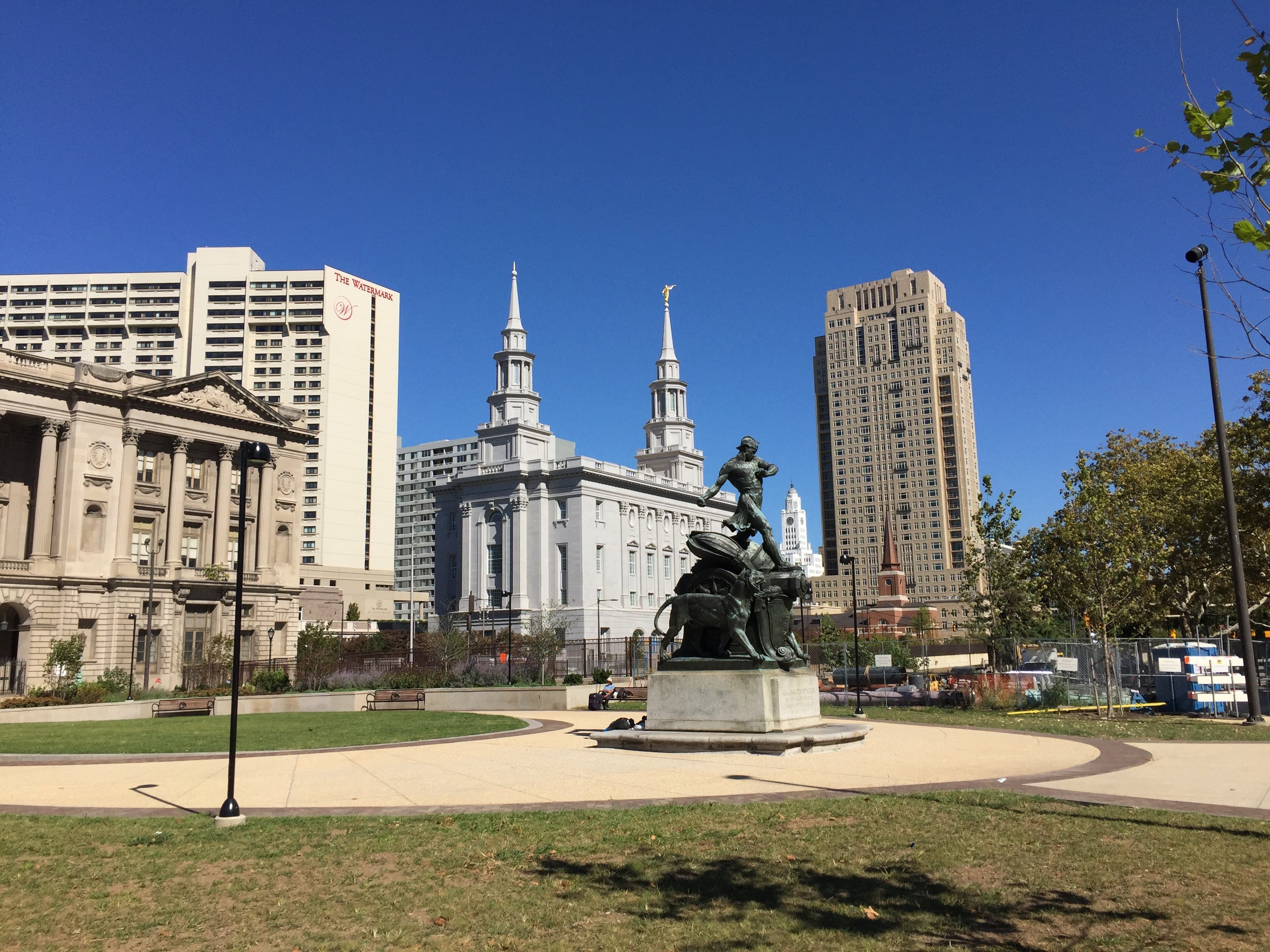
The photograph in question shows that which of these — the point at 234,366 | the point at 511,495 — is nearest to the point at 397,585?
the point at 234,366

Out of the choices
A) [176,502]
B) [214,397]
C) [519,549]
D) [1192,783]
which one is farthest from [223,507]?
[1192,783]

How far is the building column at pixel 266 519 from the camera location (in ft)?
214

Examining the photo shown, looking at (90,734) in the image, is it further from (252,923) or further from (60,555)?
(60,555)

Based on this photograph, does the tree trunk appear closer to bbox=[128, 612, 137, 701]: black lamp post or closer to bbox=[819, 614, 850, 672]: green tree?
bbox=[819, 614, 850, 672]: green tree

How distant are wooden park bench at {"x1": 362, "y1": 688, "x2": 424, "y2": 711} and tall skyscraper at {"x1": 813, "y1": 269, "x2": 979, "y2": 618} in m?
148

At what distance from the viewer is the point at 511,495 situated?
99.8 meters

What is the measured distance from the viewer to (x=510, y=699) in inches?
1341

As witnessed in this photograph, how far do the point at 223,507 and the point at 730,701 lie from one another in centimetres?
5545

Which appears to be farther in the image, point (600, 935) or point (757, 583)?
Result: point (757, 583)

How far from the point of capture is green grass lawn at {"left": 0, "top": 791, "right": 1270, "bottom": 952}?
648 centimetres

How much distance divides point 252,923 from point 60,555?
57.1 m

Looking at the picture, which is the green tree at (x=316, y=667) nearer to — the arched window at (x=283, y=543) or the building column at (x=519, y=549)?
the arched window at (x=283, y=543)

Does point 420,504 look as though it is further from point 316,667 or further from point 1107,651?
point 1107,651

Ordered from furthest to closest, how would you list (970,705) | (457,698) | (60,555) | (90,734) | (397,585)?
1. (397,585)
2. (60,555)
3. (457,698)
4. (970,705)
5. (90,734)
